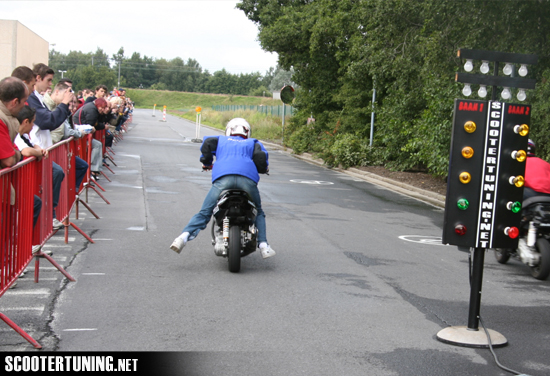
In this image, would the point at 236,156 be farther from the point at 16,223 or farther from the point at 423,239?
the point at 423,239

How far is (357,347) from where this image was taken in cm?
522

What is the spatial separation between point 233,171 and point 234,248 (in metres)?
0.94

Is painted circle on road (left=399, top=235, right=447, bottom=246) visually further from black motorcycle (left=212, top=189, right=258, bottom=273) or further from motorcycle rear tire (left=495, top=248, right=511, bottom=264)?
black motorcycle (left=212, top=189, right=258, bottom=273)

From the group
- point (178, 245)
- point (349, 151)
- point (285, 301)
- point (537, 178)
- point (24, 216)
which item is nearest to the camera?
point (24, 216)

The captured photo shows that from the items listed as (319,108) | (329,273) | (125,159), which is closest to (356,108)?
(319,108)

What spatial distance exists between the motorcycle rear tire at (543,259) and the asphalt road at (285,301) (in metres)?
0.20

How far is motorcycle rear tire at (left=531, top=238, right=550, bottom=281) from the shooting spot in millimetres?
8008

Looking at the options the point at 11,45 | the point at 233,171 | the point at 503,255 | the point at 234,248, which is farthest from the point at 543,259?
the point at 11,45

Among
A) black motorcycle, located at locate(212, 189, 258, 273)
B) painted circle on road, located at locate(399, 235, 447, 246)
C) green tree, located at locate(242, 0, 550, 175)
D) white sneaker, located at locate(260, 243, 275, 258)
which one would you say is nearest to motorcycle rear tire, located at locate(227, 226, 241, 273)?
black motorcycle, located at locate(212, 189, 258, 273)

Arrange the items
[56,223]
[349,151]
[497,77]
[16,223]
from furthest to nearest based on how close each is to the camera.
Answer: [349,151] < [56,223] < [16,223] < [497,77]

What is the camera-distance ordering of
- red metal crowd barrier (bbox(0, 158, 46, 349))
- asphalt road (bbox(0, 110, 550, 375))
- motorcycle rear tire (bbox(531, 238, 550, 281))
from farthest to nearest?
motorcycle rear tire (bbox(531, 238, 550, 281))
red metal crowd barrier (bbox(0, 158, 46, 349))
asphalt road (bbox(0, 110, 550, 375))

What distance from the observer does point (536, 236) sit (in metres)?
8.09

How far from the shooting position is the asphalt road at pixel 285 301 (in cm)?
498

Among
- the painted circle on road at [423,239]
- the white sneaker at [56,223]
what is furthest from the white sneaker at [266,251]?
the painted circle on road at [423,239]
